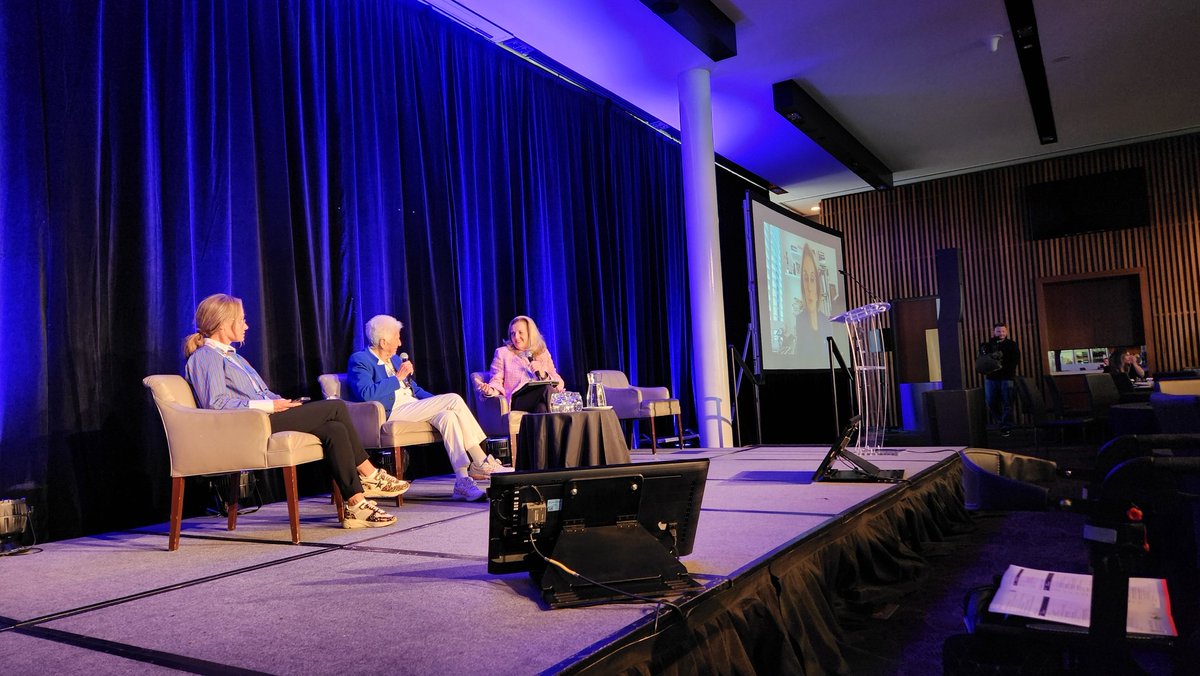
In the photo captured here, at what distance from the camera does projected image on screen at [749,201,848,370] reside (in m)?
8.10

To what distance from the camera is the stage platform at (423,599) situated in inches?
58.1

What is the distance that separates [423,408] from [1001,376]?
854 centimetres

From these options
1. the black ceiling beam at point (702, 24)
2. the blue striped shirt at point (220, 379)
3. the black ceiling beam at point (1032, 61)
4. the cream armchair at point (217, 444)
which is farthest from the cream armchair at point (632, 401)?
the black ceiling beam at point (1032, 61)

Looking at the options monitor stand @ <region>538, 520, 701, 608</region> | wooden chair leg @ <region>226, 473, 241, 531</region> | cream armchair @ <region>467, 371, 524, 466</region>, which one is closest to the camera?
monitor stand @ <region>538, 520, 701, 608</region>

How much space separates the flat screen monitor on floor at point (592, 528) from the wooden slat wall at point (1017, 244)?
407 inches

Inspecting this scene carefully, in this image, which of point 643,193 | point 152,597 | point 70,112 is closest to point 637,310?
point 643,193

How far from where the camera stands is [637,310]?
8.22 meters

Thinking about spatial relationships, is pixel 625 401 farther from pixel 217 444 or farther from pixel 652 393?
pixel 217 444

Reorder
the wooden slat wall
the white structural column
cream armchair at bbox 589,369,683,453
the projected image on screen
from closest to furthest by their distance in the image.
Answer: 1. cream armchair at bbox 589,369,683,453
2. the white structural column
3. the projected image on screen
4. the wooden slat wall

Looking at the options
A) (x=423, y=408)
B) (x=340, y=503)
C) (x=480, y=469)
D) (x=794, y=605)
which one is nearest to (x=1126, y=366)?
(x=480, y=469)

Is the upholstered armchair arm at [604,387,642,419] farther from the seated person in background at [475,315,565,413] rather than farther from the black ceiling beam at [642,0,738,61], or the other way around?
the black ceiling beam at [642,0,738,61]

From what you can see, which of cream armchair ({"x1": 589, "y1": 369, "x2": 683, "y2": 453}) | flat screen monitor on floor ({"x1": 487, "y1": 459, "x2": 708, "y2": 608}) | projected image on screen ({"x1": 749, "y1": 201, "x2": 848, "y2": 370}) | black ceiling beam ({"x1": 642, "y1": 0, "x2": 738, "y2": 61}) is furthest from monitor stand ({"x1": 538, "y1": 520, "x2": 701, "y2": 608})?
projected image on screen ({"x1": 749, "y1": 201, "x2": 848, "y2": 370})

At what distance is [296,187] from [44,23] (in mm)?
1475

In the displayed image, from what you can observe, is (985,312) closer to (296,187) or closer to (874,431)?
(874,431)
